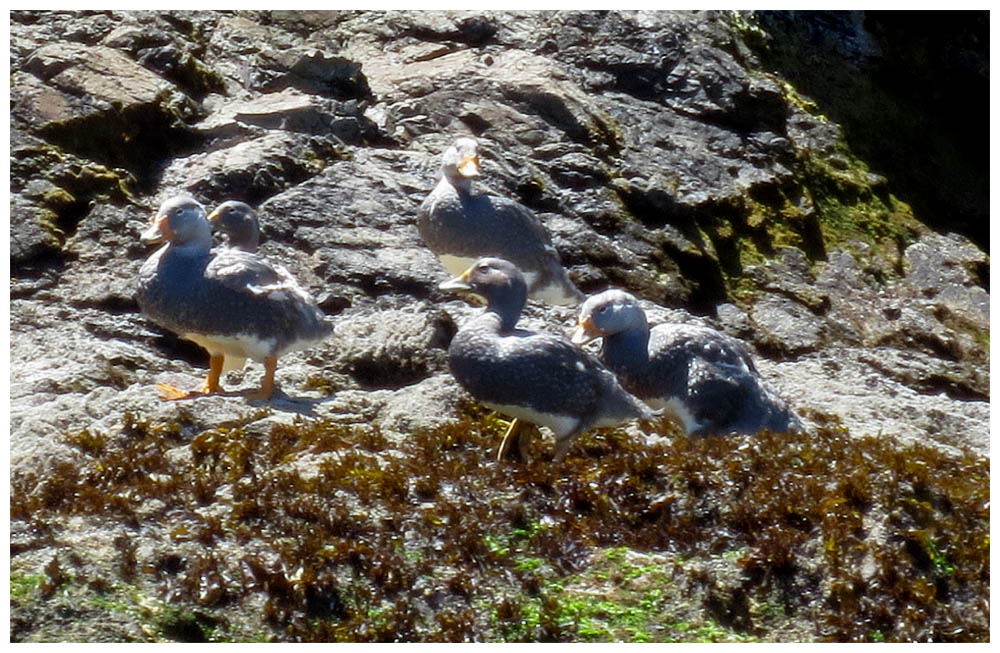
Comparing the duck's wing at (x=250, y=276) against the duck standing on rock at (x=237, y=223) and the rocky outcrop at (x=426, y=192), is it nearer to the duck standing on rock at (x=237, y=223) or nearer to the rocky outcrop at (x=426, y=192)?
the duck standing on rock at (x=237, y=223)

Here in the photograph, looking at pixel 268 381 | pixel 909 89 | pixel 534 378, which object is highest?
pixel 534 378

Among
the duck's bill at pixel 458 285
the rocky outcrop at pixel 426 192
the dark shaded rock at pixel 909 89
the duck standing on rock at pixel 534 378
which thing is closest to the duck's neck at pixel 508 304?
the duck standing on rock at pixel 534 378

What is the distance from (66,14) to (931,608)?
8063 mm

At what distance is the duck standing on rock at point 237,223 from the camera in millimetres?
9617

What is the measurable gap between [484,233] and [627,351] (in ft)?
6.58

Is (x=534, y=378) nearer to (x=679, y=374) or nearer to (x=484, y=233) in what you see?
(x=679, y=374)

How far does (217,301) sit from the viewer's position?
29.1 feet

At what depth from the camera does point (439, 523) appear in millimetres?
7551

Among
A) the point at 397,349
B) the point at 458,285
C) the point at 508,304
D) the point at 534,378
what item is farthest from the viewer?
the point at 397,349

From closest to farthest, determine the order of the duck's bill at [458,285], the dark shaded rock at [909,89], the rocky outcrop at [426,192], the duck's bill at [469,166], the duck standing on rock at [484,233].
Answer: the duck's bill at [458,285] < the rocky outcrop at [426,192] < the duck standing on rock at [484,233] < the duck's bill at [469,166] < the dark shaded rock at [909,89]

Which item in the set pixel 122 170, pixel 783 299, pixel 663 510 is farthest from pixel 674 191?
pixel 663 510

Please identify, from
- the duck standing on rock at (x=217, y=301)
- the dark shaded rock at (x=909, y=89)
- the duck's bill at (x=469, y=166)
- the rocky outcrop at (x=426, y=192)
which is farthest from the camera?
the dark shaded rock at (x=909, y=89)

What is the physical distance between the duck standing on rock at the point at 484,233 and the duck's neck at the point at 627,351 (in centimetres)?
165

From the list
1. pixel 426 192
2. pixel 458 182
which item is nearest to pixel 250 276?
pixel 458 182
